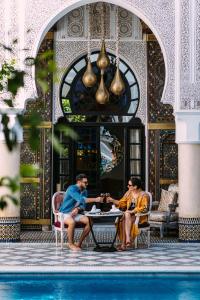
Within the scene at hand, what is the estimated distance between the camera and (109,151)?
Result: 8.21 m

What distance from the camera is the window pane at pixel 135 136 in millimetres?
8164

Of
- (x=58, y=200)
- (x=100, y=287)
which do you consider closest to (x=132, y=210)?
(x=58, y=200)

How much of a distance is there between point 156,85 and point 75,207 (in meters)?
2.40

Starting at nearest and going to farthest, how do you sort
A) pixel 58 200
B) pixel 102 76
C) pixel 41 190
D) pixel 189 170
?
pixel 189 170, pixel 58 200, pixel 102 76, pixel 41 190

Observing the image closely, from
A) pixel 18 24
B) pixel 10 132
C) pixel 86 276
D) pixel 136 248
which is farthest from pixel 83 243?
pixel 10 132

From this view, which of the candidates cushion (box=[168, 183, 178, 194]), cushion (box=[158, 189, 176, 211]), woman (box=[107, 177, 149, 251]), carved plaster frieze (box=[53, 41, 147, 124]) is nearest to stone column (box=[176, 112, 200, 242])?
woman (box=[107, 177, 149, 251])

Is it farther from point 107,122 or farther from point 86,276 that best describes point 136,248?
point 107,122

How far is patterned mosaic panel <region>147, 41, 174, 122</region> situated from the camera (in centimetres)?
799

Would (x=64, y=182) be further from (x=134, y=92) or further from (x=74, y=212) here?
(x=74, y=212)

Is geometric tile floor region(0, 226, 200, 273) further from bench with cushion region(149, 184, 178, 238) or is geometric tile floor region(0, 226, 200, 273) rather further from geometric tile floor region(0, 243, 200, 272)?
bench with cushion region(149, 184, 178, 238)

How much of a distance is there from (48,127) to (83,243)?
1790mm

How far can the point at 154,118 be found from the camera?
8.00 metres

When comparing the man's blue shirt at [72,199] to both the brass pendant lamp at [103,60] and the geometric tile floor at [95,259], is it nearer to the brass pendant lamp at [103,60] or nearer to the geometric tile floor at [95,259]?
the geometric tile floor at [95,259]

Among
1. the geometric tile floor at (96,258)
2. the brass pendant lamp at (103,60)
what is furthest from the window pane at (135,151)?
the geometric tile floor at (96,258)
